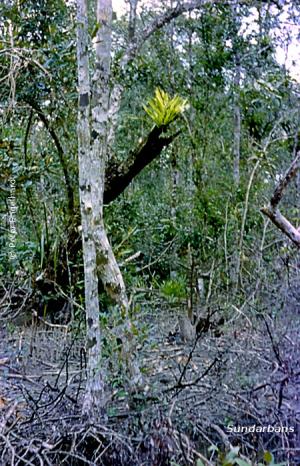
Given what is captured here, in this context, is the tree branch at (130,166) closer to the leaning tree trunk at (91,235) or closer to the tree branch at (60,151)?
the tree branch at (60,151)

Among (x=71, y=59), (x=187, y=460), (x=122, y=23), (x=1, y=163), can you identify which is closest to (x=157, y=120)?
(x=71, y=59)

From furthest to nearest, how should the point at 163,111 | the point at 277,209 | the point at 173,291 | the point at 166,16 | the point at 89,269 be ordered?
the point at 166,16 → the point at 173,291 → the point at 163,111 → the point at 277,209 → the point at 89,269

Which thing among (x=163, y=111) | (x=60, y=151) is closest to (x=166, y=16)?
(x=163, y=111)

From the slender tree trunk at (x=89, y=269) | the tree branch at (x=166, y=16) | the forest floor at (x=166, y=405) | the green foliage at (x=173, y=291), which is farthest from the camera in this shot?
the tree branch at (x=166, y=16)

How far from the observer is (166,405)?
240 centimetres

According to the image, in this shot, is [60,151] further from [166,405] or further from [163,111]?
[166,405]

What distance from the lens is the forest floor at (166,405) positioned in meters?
2.21

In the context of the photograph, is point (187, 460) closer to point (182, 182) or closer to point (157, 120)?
point (157, 120)

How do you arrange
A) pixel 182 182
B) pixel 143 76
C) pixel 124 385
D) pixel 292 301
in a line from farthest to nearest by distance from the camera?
pixel 182 182, pixel 143 76, pixel 292 301, pixel 124 385

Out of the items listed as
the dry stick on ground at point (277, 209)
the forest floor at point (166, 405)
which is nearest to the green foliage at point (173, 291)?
the forest floor at point (166, 405)

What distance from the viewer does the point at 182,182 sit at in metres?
6.50

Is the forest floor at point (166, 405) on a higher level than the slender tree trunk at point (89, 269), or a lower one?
lower

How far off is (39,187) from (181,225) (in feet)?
5.50

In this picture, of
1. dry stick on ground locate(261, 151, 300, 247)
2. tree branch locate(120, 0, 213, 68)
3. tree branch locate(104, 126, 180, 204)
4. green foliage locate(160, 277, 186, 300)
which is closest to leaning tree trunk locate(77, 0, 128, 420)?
dry stick on ground locate(261, 151, 300, 247)
